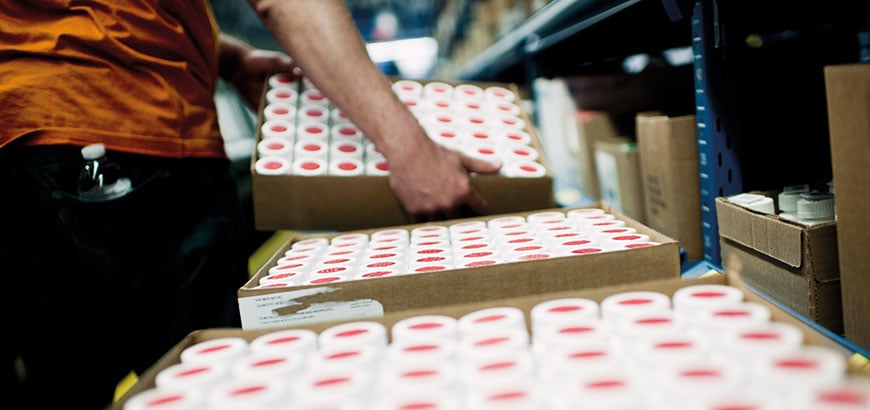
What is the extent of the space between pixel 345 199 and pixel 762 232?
0.84 m

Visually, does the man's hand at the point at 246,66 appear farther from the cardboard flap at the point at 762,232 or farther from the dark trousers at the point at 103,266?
the cardboard flap at the point at 762,232

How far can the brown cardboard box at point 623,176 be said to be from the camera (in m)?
1.66

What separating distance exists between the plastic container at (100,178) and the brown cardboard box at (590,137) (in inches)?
57.4

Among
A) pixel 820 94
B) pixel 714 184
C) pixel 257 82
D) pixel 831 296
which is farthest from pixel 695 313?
pixel 257 82

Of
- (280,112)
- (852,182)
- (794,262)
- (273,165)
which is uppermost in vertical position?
(280,112)

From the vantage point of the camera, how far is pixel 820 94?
1.34m

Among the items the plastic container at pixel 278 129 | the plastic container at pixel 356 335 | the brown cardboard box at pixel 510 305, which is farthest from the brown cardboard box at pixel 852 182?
the plastic container at pixel 278 129

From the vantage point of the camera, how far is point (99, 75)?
116 cm

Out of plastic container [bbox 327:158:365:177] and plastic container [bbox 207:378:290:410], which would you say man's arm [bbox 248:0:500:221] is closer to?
plastic container [bbox 327:158:365:177]

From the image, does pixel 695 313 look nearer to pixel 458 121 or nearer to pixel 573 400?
pixel 573 400

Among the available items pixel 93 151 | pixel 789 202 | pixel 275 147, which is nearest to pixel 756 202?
pixel 789 202

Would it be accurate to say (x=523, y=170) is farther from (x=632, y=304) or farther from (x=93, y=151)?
(x=93, y=151)

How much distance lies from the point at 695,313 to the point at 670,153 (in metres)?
0.70

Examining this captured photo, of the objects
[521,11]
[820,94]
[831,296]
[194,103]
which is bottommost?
A: [831,296]
